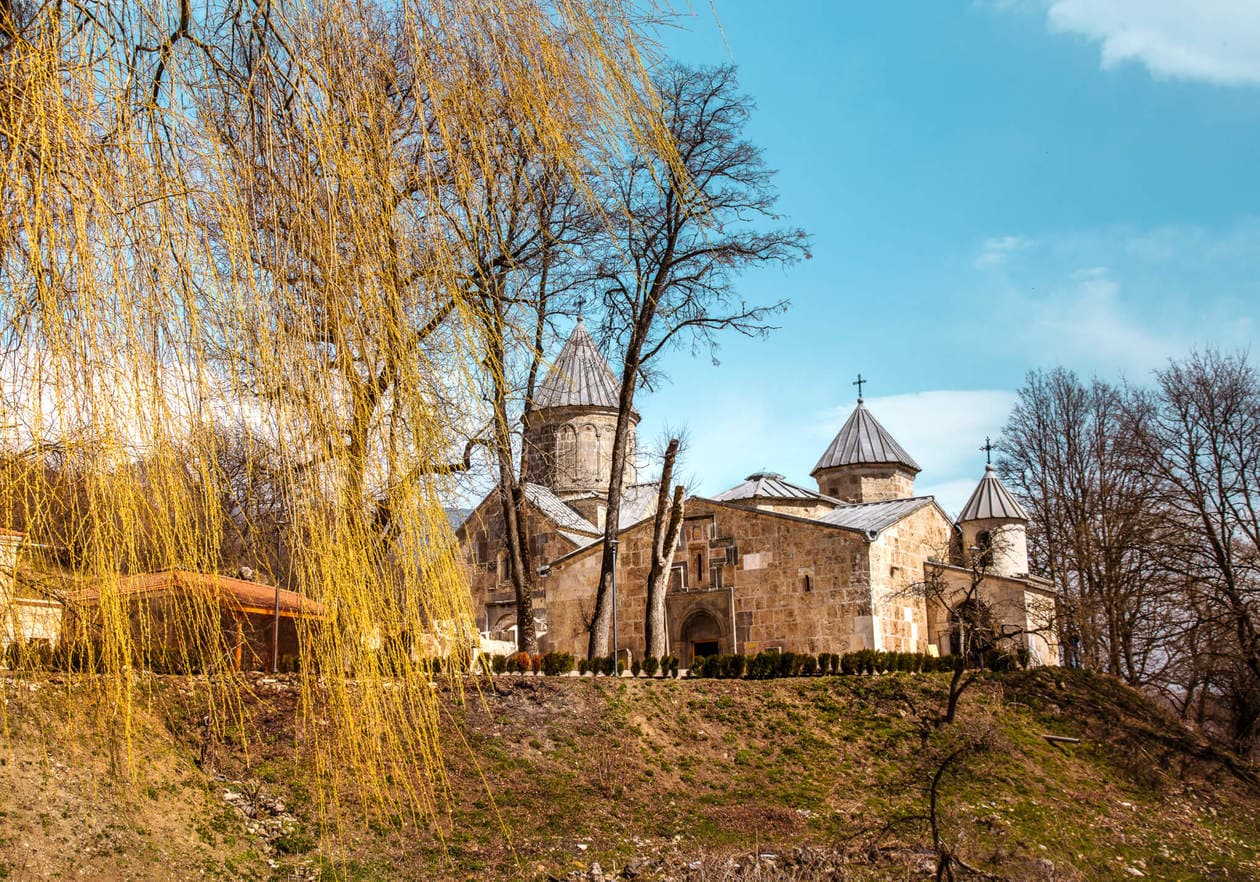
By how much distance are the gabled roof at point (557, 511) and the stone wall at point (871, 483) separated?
23.7 ft

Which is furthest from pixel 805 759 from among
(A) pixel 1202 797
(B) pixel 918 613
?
(B) pixel 918 613

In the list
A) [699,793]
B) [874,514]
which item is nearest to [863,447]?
[874,514]

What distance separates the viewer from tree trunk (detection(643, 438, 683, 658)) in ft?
56.1

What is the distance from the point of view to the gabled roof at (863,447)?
27.4m

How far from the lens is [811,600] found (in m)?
18.8

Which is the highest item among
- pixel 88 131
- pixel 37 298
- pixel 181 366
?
pixel 88 131

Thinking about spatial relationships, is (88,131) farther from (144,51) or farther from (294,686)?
(294,686)

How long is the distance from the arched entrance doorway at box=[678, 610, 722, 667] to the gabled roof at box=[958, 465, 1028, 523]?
6.89 meters

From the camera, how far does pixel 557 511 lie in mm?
23953

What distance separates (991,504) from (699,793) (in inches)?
562

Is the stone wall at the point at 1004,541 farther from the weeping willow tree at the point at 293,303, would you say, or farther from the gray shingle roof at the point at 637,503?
the weeping willow tree at the point at 293,303

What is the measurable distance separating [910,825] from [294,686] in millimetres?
6257

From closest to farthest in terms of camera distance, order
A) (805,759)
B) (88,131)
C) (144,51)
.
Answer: (88,131), (144,51), (805,759)

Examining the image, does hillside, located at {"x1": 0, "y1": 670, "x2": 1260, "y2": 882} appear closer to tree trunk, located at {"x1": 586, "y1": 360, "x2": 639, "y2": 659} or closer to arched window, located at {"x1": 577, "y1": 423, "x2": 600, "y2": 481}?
tree trunk, located at {"x1": 586, "y1": 360, "x2": 639, "y2": 659}
